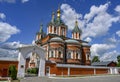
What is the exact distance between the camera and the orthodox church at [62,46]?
37.5 meters

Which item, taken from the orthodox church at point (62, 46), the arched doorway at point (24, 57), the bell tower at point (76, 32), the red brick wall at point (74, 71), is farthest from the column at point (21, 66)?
the bell tower at point (76, 32)

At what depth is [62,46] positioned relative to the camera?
38.5 m

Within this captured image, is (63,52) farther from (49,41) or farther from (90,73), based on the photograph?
(90,73)

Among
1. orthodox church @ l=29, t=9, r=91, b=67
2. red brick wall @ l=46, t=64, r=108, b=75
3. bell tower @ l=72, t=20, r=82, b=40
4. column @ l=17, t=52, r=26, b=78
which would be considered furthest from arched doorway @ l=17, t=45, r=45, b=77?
bell tower @ l=72, t=20, r=82, b=40

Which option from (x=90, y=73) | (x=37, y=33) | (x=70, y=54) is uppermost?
(x=37, y=33)

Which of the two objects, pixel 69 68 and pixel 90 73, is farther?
pixel 90 73

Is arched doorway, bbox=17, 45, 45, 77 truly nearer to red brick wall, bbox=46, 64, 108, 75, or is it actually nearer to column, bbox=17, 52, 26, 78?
column, bbox=17, 52, 26, 78

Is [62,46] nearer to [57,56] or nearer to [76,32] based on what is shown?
[57,56]

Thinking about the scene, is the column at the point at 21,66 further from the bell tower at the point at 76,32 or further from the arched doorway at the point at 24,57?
the bell tower at the point at 76,32

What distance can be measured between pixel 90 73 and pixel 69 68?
5962 millimetres

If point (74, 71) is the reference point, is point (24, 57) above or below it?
above

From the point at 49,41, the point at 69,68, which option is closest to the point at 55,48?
the point at 49,41

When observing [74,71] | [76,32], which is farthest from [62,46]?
[76,32]

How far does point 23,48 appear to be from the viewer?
27688 millimetres
